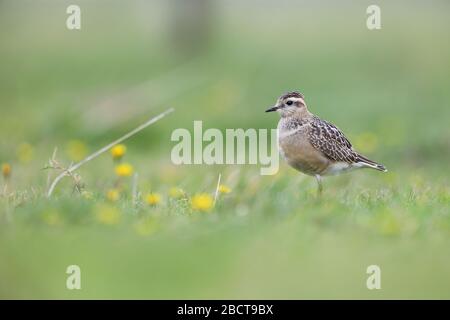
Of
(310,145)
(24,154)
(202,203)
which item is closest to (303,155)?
(310,145)

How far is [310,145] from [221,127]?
6049 millimetres

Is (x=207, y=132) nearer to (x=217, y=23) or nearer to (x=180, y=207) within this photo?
(x=180, y=207)

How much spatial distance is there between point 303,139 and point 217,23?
1822cm

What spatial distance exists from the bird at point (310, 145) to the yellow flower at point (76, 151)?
386cm

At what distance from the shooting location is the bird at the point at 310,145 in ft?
33.6

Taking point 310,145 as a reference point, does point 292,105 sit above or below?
above

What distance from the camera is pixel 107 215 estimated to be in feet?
25.8

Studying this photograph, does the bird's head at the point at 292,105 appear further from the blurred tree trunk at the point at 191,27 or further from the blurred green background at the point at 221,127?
the blurred tree trunk at the point at 191,27

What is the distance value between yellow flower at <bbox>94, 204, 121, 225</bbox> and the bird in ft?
9.16

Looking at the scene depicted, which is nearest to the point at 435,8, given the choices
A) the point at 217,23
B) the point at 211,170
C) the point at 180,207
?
the point at 217,23

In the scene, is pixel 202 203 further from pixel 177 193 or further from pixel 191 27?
pixel 191 27

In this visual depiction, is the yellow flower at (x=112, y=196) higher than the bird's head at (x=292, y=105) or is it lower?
lower

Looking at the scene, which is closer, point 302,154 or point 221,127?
point 302,154

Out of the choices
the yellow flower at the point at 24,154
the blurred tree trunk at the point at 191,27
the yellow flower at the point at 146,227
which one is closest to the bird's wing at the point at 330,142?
the yellow flower at the point at 146,227
